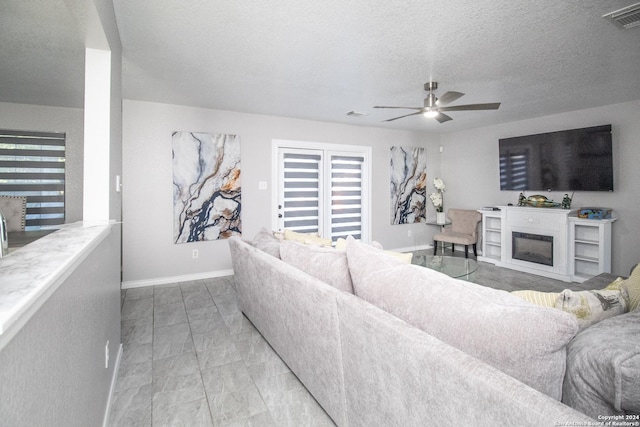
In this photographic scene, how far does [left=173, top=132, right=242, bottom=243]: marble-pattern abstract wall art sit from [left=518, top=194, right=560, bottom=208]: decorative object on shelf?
454 cm

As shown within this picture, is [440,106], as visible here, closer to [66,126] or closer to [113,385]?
[113,385]

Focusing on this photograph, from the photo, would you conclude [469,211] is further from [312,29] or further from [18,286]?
[18,286]

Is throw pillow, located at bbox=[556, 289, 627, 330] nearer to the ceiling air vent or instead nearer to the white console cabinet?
the ceiling air vent

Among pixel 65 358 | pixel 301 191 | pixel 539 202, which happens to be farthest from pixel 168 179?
pixel 539 202

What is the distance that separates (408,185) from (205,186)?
3.88m

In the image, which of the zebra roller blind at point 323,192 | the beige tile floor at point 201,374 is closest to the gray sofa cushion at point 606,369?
the beige tile floor at point 201,374

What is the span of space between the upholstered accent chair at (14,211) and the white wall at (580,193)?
6.91m

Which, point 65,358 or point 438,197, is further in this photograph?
point 438,197

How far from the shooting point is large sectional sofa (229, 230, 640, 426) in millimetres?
815

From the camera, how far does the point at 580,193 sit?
15.6 ft

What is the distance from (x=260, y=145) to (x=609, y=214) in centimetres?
507

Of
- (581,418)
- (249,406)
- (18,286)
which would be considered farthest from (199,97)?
(581,418)

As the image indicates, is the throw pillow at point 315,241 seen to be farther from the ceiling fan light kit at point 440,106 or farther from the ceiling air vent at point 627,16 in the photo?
the ceiling air vent at point 627,16

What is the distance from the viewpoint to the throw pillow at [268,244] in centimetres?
245
